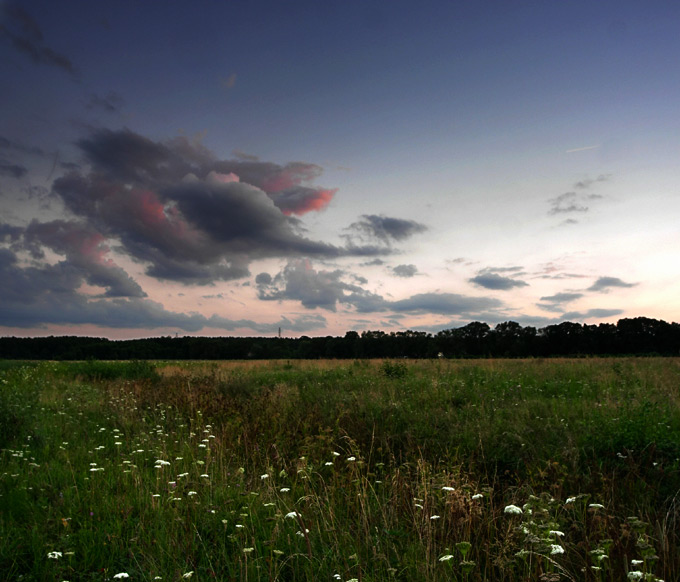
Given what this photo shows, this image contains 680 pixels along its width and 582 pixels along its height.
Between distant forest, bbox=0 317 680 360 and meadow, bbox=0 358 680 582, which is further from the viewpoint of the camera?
distant forest, bbox=0 317 680 360

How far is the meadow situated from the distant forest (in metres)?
49.1

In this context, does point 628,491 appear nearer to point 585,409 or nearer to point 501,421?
point 501,421

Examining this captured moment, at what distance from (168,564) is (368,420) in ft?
18.3

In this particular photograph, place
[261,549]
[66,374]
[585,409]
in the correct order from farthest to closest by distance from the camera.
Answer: [66,374] < [585,409] < [261,549]

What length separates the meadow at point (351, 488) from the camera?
3252 millimetres

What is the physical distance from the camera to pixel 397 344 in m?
80.0

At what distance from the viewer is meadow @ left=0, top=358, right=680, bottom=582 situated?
3252 mm

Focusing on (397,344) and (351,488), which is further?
(397,344)

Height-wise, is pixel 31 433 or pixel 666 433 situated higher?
pixel 666 433

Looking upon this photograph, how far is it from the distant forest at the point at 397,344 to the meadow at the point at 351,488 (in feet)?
161

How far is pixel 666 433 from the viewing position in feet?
20.3

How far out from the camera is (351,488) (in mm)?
5121

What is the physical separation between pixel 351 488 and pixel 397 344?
250 ft

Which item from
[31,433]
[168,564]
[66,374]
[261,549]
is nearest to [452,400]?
[261,549]
